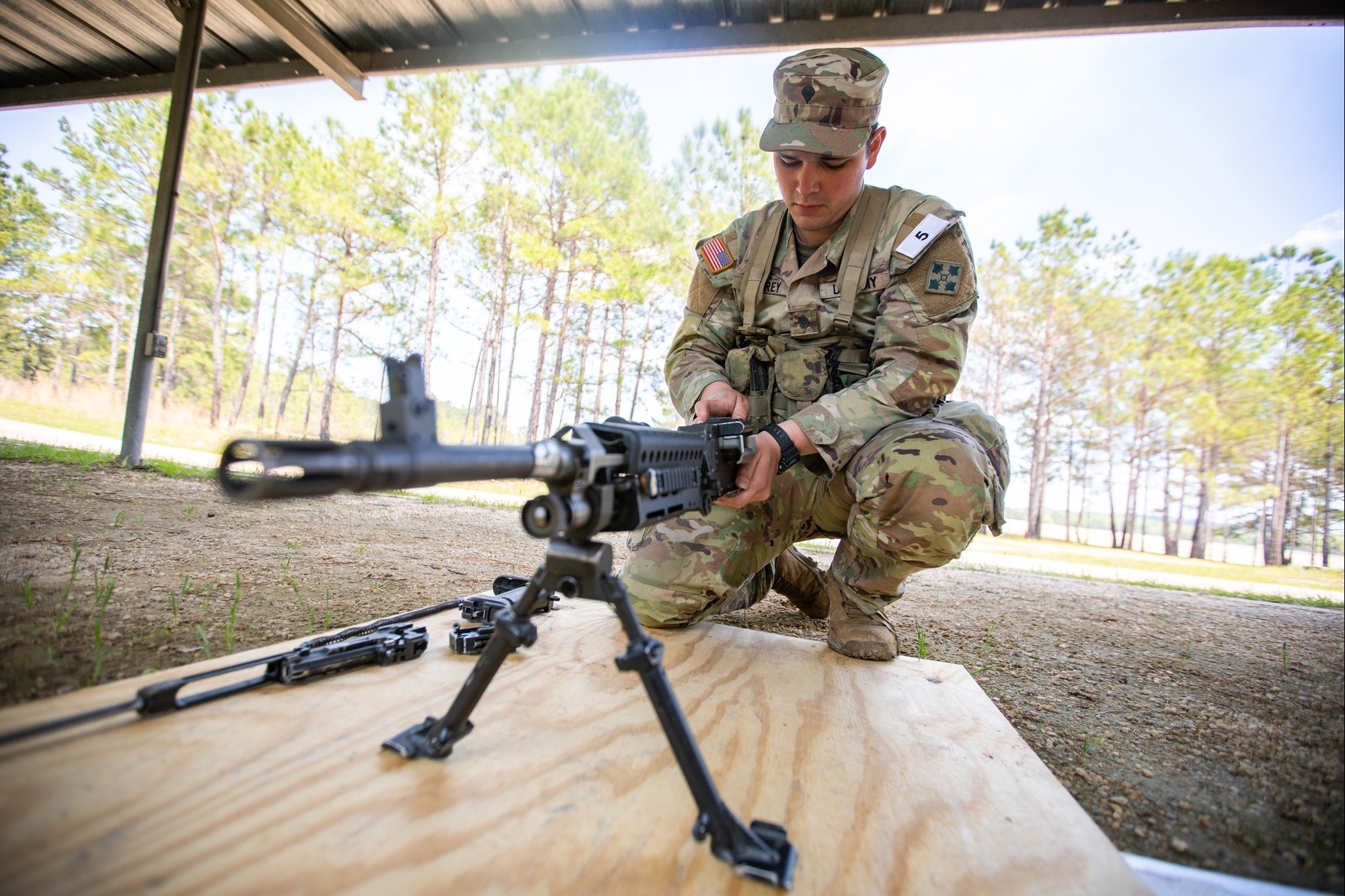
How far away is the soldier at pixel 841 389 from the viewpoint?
6.79 ft

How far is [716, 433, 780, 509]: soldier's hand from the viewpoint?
187 cm

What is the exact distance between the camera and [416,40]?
5.05 meters

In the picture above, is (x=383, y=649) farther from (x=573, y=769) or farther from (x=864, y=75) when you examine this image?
(x=864, y=75)

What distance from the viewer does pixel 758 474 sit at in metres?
1.88

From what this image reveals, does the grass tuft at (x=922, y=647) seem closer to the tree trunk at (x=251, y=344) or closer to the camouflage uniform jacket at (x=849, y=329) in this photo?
the camouflage uniform jacket at (x=849, y=329)

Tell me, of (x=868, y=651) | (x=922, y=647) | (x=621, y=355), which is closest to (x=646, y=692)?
(x=868, y=651)

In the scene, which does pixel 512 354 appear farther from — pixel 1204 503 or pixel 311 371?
pixel 1204 503

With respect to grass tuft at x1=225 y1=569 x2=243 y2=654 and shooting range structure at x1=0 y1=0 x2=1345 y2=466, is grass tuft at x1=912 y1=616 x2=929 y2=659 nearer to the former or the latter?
grass tuft at x1=225 y1=569 x2=243 y2=654

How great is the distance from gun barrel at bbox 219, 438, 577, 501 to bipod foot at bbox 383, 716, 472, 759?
53 cm

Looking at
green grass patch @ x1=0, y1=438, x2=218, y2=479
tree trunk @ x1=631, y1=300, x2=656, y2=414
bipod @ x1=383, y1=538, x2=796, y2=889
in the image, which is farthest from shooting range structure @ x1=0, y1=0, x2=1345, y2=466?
tree trunk @ x1=631, y1=300, x2=656, y2=414

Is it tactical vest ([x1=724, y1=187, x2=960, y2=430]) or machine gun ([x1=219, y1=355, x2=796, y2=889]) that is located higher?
tactical vest ([x1=724, y1=187, x2=960, y2=430])

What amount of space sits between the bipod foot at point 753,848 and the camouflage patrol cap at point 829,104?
6.89ft

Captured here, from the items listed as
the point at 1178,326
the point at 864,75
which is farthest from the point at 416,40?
the point at 1178,326

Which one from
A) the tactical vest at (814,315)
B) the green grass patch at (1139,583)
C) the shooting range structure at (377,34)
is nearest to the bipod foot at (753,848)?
the tactical vest at (814,315)
